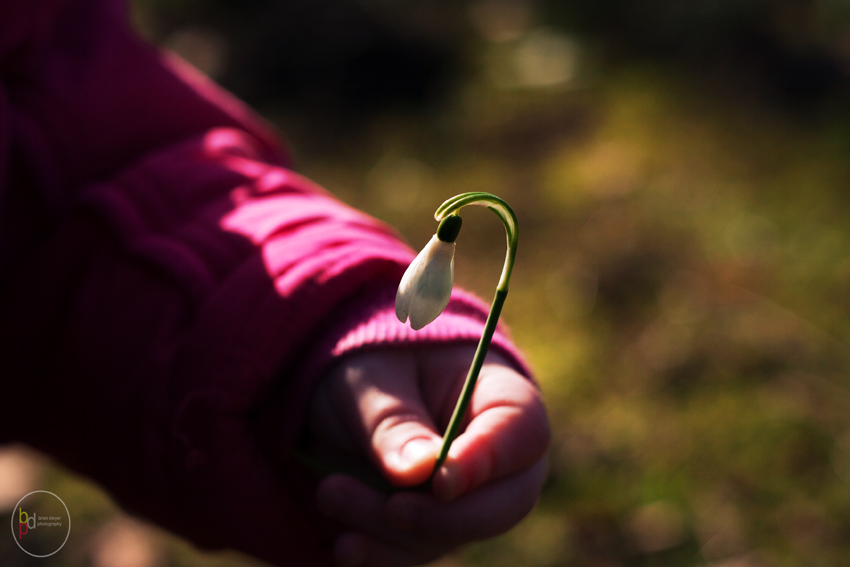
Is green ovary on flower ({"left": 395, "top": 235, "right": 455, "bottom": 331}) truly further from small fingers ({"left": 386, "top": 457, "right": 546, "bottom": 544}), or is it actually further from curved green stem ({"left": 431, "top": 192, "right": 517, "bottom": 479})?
small fingers ({"left": 386, "top": 457, "right": 546, "bottom": 544})

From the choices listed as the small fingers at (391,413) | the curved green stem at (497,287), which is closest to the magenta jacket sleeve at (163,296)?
the small fingers at (391,413)

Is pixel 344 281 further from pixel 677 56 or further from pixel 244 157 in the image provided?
pixel 677 56

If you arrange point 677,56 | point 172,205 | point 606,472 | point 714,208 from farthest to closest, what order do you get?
point 677,56 → point 714,208 → point 606,472 → point 172,205

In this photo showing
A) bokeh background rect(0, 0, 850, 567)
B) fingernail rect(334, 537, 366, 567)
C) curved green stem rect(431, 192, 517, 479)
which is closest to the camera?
curved green stem rect(431, 192, 517, 479)

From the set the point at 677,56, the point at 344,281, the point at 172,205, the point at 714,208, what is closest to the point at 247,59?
the point at 677,56

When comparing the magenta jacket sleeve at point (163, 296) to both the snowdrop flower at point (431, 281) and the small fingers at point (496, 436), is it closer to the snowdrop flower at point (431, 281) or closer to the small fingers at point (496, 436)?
the small fingers at point (496, 436)

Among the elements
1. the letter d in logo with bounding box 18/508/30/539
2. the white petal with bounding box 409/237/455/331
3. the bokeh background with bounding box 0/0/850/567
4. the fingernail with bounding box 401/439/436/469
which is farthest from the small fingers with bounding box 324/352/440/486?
the letter d in logo with bounding box 18/508/30/539

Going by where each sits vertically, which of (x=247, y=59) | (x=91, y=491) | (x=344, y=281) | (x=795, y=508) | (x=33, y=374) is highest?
(x=344, y=281)

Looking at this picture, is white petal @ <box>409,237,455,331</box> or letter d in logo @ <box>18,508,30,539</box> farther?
letter d in logo @ <box>18,508,30,539</box>
